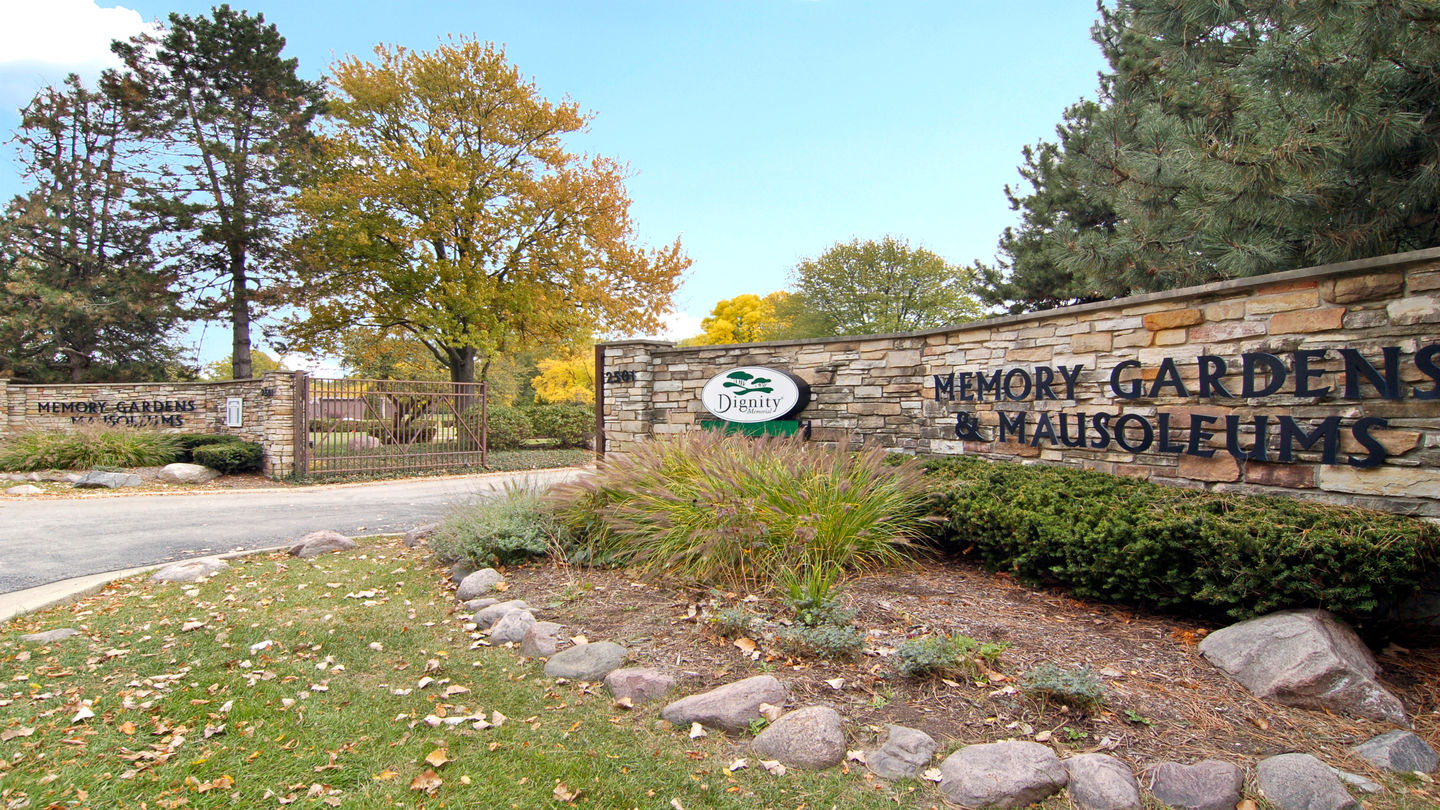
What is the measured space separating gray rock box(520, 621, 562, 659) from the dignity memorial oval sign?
15.4ft

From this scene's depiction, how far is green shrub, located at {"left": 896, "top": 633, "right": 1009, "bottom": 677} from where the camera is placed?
3.42 m

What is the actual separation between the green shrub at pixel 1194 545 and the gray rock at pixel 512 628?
121 inches

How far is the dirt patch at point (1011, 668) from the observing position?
9.80 ft

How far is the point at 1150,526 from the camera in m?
4.02

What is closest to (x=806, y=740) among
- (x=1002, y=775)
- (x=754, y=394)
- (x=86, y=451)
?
(x=1002, y=775)

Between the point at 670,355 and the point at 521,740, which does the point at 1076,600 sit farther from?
the point at 670,355

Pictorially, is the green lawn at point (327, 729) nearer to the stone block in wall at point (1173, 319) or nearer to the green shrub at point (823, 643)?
the green shrub at point (823, 643)

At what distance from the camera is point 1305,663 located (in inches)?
128

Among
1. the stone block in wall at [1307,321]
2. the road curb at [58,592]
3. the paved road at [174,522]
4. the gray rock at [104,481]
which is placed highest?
the stone block in wall at [1307,321]

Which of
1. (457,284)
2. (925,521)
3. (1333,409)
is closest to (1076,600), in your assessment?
(925,521)

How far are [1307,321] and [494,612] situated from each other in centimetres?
558

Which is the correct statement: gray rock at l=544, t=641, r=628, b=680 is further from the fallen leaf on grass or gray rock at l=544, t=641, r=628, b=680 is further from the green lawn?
the fallen leaf on grass

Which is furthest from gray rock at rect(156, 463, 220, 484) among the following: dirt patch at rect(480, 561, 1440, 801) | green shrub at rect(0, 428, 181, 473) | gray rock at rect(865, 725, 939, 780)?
gray rock at rect(865, 725, 939, 780)

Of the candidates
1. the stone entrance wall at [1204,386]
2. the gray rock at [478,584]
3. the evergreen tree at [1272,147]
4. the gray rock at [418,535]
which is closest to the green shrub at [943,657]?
the stone entrance wall at [1204,386]
